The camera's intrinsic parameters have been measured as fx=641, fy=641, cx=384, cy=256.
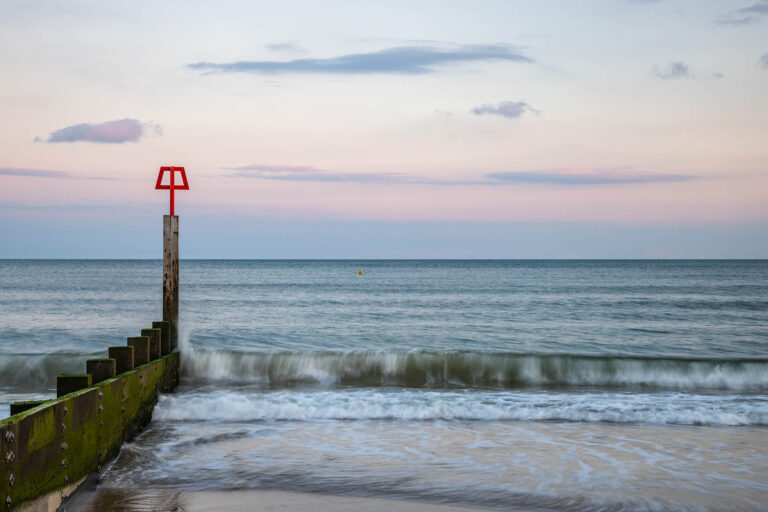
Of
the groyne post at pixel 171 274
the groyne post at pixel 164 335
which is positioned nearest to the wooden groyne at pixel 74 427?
the groyne post at pixel 164 335

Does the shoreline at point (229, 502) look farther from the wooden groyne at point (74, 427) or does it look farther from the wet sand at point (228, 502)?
the wooden groyne at point (74, 427)

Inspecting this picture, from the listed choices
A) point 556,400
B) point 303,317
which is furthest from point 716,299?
point 556,400

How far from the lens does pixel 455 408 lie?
1003cm

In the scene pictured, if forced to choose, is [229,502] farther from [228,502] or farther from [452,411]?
[452,411]

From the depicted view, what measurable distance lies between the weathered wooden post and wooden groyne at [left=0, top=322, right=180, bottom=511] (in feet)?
6.61

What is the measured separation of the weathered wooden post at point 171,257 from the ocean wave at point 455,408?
1328mm

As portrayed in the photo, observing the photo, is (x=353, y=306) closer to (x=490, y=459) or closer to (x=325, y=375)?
(x=325, y=375)

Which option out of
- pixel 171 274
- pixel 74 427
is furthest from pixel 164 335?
pixel 74 427

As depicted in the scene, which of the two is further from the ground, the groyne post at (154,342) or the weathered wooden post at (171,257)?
Answer: the weathered wooden post at (171,257)

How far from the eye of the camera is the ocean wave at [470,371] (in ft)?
43.0

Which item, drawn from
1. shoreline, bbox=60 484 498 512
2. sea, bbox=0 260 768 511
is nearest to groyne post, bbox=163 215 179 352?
sea, bbox=0 260 768 511

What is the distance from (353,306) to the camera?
103 feet

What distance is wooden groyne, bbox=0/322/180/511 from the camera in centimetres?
449

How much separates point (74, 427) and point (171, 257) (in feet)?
19.0
